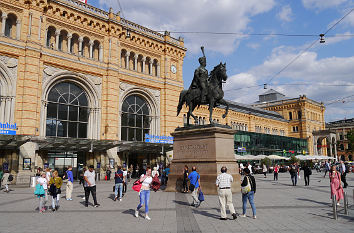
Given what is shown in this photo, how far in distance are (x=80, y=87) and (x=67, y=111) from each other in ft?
9.70

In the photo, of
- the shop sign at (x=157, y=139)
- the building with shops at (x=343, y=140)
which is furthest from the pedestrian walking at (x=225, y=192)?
the building with shops at (x=343, y=140)

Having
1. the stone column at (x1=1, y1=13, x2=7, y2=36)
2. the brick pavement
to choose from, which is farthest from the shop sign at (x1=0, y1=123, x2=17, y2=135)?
Result: the brick pavement

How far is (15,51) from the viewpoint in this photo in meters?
24.7

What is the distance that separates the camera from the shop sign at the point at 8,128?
2280 centimetres

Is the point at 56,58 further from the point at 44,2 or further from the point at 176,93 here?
the point at 176,93

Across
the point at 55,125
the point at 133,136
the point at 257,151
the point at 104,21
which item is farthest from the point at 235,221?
the point at 257,151

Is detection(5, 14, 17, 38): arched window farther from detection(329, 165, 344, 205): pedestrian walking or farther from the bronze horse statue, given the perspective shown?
detection(329, 165, 344, 205): pedestrian walking

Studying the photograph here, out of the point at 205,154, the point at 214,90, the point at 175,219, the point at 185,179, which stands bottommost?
the point at 175,219

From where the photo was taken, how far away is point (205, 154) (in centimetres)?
1555

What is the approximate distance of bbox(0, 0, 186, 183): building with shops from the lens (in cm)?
2439

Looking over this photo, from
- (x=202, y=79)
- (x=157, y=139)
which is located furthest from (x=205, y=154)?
(x=157, y=139)

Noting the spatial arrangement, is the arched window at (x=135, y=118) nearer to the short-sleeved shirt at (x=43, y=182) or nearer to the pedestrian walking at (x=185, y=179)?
the pedestrian walking at (x=185, y=179)

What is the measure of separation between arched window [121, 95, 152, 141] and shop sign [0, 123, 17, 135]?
11.8m

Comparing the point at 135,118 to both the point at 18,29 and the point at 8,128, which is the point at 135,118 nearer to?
the point at 8,128
